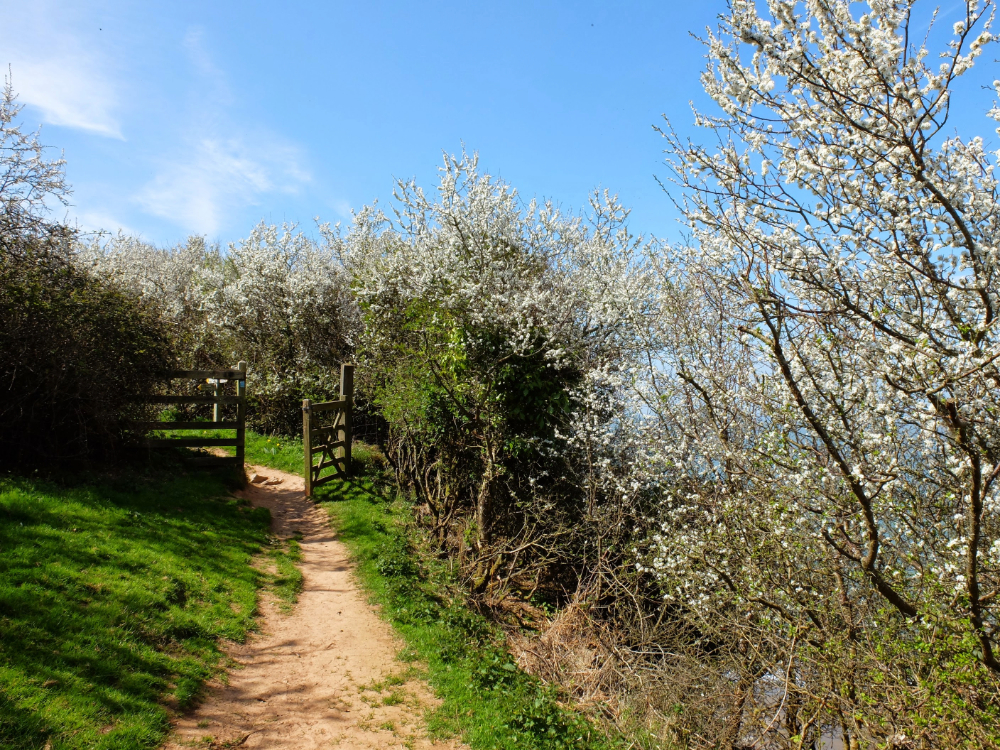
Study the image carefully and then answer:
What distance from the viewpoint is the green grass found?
4051mm

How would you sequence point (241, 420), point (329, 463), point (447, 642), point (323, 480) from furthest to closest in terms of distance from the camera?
point (329, 463) < point (323, 480) < point (241, 420) < point (447, 642)

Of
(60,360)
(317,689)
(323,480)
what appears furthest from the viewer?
(323,480)

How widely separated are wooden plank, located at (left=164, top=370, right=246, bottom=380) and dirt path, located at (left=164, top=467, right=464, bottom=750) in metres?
4.85

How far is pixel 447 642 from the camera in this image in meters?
6.77

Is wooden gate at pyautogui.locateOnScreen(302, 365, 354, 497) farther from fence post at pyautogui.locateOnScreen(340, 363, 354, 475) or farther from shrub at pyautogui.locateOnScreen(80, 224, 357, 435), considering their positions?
shrub at pyautogui.locateOnScreen(80, 224, 357, 435)

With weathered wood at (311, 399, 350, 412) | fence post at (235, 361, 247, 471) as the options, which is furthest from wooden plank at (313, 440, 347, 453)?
fence post at (235, 361, 247, 471)

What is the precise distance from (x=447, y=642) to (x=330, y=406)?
621cm

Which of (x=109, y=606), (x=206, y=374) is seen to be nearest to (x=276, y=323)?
(x=206, y=374)

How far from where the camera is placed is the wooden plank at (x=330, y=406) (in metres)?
11.2

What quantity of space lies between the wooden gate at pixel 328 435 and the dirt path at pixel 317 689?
3.42 m

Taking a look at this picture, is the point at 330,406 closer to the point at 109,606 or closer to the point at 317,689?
the point at 109,606

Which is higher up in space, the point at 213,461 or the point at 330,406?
the point at 330,406

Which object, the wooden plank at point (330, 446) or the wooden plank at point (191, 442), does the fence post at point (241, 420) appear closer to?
the wooden plank at point (191, 442)

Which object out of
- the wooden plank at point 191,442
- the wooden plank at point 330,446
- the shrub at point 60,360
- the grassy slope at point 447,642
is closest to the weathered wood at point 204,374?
the shrub at point 60,360
